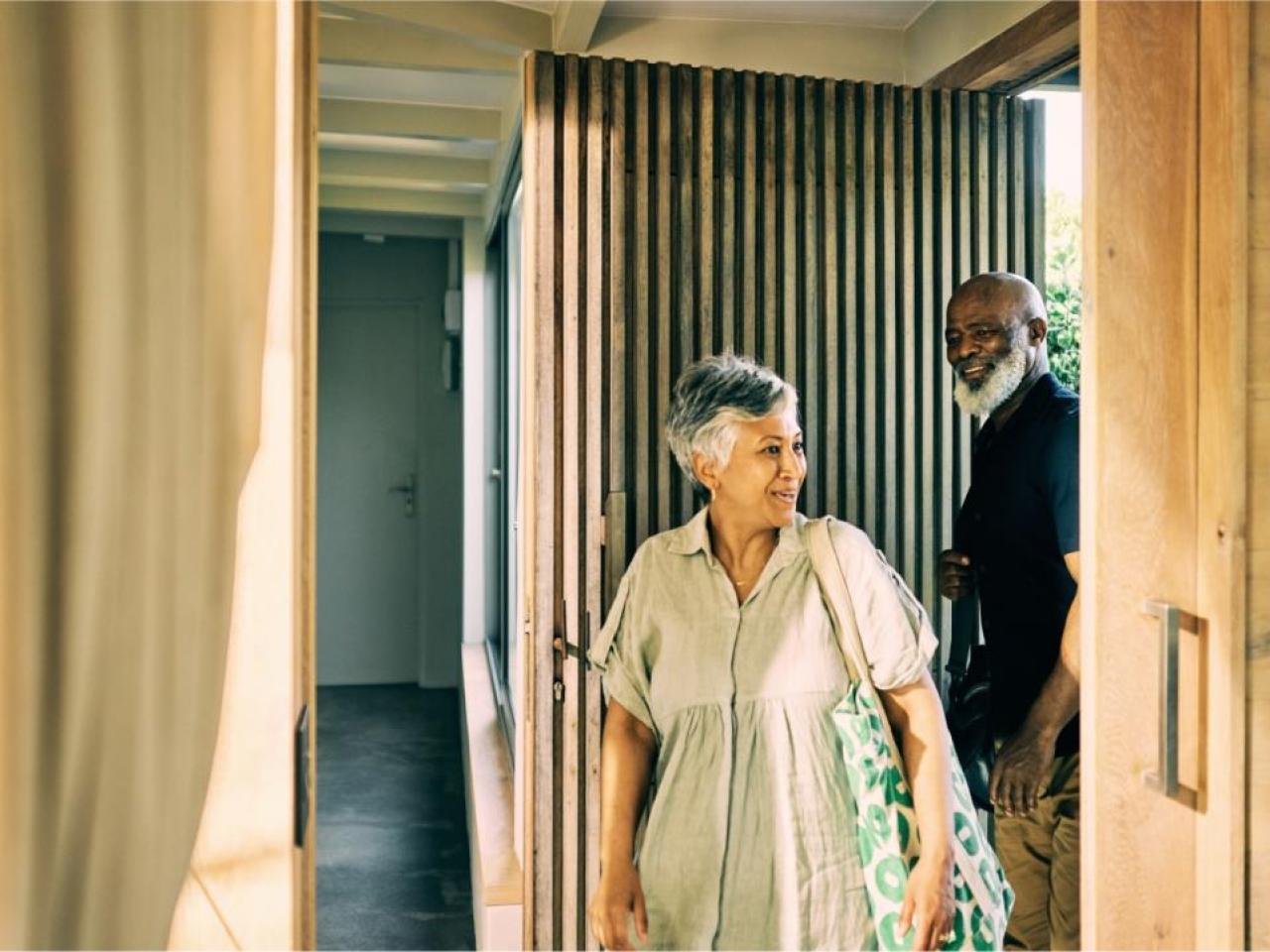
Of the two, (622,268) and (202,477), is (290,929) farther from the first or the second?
(622,268)

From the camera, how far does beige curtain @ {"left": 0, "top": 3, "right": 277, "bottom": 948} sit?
104cm

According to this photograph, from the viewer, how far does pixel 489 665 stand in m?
5.33

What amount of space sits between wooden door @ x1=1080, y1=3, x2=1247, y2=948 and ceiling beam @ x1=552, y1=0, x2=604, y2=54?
1.54 m

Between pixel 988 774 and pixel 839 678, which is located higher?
pixel 839 678

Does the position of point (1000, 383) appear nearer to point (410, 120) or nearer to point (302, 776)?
point (302, 776)

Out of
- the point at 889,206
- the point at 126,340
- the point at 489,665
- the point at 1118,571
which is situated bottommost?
the point at 489,665

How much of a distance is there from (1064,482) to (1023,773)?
2.02 feet

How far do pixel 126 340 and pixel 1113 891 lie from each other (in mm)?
1320

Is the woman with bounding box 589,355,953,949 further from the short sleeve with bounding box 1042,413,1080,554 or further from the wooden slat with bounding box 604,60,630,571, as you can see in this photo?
the short sleeve with bounding box 1042,413,1080,554

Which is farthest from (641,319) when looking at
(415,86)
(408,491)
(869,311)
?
(408,491)

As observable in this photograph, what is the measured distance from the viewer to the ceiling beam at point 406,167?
5.05 metres

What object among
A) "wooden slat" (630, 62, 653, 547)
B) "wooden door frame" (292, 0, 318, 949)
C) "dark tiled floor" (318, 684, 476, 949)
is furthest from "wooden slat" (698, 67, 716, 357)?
"dark tiled floor" (318, 684, 476, 949)

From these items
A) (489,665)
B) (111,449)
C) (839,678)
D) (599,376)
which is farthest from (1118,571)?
(489,665)

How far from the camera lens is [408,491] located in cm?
664
